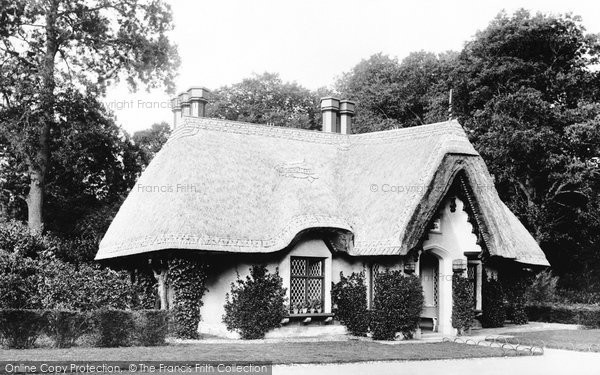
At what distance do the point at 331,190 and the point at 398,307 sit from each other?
496cm

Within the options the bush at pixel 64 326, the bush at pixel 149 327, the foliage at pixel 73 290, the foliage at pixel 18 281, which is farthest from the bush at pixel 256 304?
the foliage at pixel 18 281

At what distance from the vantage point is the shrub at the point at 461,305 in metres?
23.5

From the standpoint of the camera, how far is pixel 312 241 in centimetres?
2256

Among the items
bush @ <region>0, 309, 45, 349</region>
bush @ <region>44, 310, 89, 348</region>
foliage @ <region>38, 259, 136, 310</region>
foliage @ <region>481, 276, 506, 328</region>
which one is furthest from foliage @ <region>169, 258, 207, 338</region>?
foliage @ <region>481, 276, 506, 328</region>

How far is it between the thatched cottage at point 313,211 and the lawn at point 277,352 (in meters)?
2.93

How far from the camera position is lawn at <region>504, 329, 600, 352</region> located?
65.9ft

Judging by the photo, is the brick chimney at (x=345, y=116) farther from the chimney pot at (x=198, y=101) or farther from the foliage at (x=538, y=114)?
the foliage at (x=538, y=114)

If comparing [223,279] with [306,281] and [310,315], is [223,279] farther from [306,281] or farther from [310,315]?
[310,315]

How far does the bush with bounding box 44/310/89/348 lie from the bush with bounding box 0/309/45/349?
0.69ft

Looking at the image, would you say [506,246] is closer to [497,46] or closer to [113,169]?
[497,46]

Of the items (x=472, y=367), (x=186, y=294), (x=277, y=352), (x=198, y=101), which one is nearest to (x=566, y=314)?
(x=472, y=367)

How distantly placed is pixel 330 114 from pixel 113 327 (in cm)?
1369

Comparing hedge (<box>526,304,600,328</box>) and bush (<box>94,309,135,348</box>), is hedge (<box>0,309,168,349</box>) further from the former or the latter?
hedge (<box>526,304,600,328</box>)

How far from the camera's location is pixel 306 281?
894 inches
